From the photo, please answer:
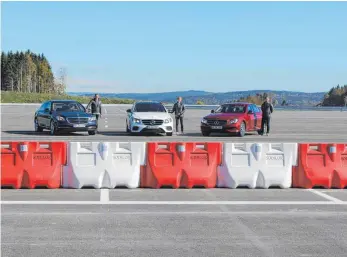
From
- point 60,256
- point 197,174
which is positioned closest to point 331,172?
point 197,174

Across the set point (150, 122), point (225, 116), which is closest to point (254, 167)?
point (150, 122)

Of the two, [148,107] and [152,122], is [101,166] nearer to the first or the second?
[152,122]

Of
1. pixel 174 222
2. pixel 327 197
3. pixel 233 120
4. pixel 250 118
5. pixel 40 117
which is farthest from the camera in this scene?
pixel 40 117

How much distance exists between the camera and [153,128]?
25.3 metres

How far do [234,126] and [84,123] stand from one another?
236 inches

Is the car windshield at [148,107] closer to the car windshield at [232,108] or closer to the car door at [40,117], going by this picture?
the car windshield at [232,108]

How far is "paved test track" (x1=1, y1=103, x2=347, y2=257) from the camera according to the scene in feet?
23.5

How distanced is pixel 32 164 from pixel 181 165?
272 cm

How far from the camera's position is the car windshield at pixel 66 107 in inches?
1040

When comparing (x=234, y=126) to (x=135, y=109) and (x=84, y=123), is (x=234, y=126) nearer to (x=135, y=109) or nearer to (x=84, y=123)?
(x=135, y=109)

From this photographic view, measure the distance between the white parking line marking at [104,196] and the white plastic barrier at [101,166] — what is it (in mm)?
307

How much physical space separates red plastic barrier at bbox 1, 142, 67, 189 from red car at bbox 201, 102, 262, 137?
14623 millimetres

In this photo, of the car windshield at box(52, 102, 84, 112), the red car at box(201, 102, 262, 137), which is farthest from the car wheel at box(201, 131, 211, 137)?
the car windshield at box(52, 102, 84, 112)

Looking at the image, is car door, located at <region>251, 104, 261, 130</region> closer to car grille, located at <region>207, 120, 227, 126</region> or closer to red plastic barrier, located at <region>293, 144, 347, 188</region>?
car grille, located at <region>207, 120, 227, 126</region>
